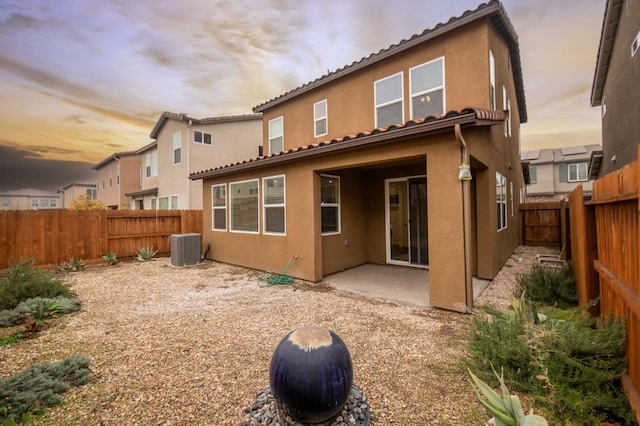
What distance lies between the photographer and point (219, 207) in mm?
9664

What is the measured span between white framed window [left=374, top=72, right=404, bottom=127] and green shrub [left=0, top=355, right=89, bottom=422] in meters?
7.42

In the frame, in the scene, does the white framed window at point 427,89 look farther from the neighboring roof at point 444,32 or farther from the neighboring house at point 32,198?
the neighboring house at point 32,198

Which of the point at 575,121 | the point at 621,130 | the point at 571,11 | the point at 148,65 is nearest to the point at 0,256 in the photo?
the point at 148,65

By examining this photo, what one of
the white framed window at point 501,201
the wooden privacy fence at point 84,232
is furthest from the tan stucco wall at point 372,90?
the wooden privacy fence at point 84,232

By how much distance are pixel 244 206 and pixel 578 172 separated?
2947 cm

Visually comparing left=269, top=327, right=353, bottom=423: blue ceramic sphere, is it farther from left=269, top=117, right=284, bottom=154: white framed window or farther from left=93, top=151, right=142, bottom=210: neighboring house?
left=93, top=151, right=142, bottom=210: neighboring house

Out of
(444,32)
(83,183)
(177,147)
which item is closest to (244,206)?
(444,32)

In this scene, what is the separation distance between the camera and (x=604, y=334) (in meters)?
2.20

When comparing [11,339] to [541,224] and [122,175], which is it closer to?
Answer: [541,224]

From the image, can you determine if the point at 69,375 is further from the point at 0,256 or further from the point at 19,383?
the point at 0,256

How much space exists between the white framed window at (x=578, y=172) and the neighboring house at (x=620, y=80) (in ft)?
46.3

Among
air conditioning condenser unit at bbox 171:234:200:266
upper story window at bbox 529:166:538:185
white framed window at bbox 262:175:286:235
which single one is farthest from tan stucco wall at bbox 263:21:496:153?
upper story window at bbox 529:166:538:185

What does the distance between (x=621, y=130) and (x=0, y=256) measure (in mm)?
20205

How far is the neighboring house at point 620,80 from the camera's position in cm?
795
